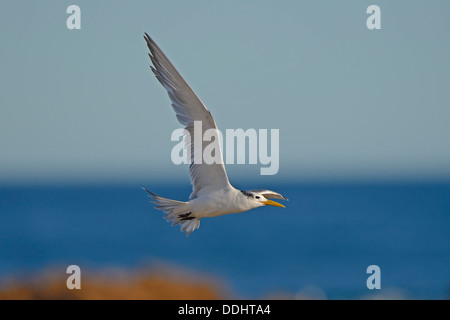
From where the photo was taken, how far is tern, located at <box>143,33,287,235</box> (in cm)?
671

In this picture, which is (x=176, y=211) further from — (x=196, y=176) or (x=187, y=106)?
(x=187, y=106)

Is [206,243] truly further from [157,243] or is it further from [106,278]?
[106,278]

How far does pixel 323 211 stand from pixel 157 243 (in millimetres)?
16191

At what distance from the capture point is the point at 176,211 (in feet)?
23.0

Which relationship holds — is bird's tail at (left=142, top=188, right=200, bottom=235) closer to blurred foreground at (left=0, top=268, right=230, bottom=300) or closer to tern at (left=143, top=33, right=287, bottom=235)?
tern at (left=143, top=33, right=287, bottom=235)

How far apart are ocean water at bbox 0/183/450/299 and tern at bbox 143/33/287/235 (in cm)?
1434

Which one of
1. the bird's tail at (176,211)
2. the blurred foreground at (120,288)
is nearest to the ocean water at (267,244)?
the blurred foreground at (120,288)

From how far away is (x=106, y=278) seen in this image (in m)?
12.5

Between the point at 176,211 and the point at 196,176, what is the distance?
0.38m

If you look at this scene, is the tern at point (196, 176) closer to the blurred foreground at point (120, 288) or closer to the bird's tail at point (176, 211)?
the bird's tail at point (176, 211)

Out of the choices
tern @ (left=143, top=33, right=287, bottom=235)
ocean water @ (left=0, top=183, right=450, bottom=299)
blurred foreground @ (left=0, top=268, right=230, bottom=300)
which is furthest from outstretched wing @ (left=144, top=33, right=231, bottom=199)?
ocean water @ (left=0, top=183, right=450, bottom=299)

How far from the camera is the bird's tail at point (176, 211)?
6926 millimetres

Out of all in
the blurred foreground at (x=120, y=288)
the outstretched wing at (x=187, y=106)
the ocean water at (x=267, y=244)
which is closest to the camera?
the outstretched wing at (x=187, y=106)
